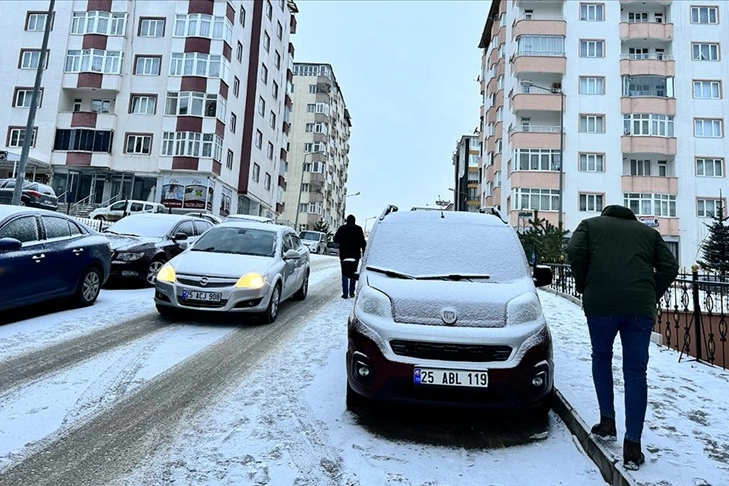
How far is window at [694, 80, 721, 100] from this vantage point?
33.7 metres

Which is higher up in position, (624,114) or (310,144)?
(310,144)

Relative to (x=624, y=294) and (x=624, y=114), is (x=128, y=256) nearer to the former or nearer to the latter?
(x=624, y=294)

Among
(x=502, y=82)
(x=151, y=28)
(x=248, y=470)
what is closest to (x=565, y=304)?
(x=248, y=470)

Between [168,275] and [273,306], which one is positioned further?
[273,306]

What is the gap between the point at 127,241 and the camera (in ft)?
34.3

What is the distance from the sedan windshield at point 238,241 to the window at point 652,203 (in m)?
32.1

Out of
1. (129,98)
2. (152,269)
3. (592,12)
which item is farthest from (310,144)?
(152,269)

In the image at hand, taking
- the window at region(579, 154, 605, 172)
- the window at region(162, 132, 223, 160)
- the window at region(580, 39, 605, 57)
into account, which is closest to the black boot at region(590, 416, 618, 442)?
the window at region(162, 132, 223, 160)

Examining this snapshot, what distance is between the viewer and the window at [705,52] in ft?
112

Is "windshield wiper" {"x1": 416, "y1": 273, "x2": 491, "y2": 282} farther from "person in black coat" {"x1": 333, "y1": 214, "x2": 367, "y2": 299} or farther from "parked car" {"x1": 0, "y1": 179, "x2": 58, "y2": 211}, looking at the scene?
"parked car" {"x1": 0, "y1": 179, "x2": 58, "y2": 211}

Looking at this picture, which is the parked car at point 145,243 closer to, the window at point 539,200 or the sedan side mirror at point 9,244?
the sedan side mirror at point 9,244

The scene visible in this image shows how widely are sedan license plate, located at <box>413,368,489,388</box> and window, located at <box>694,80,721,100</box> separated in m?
40.2

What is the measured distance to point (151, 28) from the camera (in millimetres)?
34906

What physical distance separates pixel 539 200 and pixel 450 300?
103 ft
